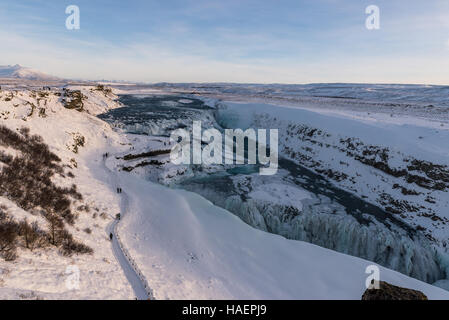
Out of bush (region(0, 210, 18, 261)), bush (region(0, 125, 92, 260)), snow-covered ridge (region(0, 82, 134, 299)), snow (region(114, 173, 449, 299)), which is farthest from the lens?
snow (region(114, 173, 449, 299))

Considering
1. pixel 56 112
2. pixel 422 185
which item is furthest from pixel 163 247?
pixel 56 112

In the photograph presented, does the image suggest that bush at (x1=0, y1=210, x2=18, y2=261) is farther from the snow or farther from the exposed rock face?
the exposed rock face

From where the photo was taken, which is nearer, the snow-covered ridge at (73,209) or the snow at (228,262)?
the snow-covered ridge at (73,209)

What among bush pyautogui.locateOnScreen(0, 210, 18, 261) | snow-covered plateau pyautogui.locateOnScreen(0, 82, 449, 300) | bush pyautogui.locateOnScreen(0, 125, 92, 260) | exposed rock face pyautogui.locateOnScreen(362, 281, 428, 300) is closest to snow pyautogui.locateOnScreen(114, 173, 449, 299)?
snow-covered plateau pyautogui.locateOnScreen(0, 82, 449, 300)

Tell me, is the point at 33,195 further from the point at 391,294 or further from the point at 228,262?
the point at 391,294

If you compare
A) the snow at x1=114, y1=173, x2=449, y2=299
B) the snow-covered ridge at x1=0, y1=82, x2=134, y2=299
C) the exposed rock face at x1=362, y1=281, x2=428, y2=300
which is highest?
the snow-covered ridge at x1=0, y1=82, x2=134, y2=299

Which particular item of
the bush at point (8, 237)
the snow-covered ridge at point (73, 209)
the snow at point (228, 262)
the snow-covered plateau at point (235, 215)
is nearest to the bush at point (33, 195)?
the bush at point (8, 237)

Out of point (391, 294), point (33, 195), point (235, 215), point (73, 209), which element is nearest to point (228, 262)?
point (235, 215)

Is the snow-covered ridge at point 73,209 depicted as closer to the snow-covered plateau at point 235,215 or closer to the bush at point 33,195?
the snow-covered plateau at point 235,215
